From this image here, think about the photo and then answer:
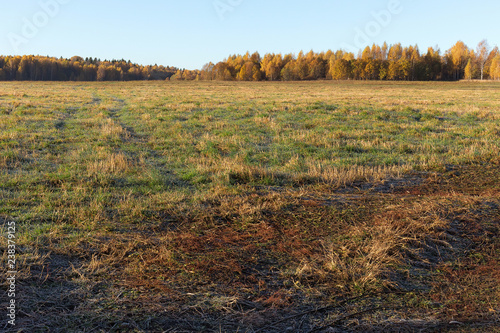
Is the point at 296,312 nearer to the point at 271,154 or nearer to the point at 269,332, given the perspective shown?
the point at 269,332

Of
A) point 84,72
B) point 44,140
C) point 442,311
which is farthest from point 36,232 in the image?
point 84,72

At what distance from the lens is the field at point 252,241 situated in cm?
346

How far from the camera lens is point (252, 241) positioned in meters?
5.09

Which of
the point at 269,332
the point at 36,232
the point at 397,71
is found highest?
the point at 397,71

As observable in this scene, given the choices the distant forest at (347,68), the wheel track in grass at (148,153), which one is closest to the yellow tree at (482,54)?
the distant forest at (347,68)

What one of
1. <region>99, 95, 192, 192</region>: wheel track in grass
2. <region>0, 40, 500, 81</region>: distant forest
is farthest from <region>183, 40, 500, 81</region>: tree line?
<region>99, 95, 192, 192</region>: wheel track in grass

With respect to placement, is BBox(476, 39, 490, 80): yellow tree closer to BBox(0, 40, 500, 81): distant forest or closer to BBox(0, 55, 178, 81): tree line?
BBox(0, 40, 500, 81): distant forest

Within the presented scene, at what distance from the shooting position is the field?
3.46m

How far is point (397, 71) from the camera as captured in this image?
324 ft

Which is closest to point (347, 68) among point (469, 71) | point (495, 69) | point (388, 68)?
point (388, 68)

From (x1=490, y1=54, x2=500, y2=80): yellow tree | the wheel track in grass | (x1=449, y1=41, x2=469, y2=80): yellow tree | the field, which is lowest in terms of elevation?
the field

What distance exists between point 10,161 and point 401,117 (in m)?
17.8

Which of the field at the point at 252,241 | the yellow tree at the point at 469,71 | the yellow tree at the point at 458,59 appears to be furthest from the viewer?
the yellow tree at the point at 458,59

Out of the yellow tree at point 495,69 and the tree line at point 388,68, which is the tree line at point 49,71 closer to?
the tree line at point 388,68
